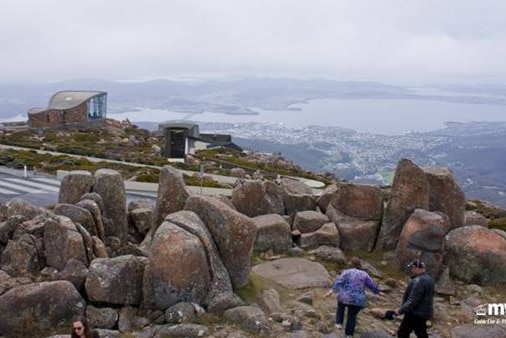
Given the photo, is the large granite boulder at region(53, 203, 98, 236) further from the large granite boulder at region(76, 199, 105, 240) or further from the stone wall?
the stone wall

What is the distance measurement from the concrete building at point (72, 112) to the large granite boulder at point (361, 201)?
8414 centimetres

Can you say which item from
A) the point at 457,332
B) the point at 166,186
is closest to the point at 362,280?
the point at 457,332

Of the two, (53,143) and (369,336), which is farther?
(53,143)

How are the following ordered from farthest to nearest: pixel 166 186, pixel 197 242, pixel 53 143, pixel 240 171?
pixel 53 143 → pixel 240 171 → pixel 166 186 → pixel 197 242

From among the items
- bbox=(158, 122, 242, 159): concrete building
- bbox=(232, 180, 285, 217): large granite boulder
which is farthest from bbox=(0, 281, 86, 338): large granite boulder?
bbox=(158, 122, 242, 159): concrete building

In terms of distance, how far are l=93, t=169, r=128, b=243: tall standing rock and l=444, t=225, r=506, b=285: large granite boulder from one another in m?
12.1

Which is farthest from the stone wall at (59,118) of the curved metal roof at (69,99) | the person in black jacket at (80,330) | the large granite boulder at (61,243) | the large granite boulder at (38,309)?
the person in black jacket at (80,330)

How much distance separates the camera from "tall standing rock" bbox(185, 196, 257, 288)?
17.3 meters

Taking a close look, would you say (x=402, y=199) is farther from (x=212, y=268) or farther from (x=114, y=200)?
(x=114, y=200)

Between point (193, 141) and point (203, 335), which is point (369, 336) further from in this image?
point (193, 141)

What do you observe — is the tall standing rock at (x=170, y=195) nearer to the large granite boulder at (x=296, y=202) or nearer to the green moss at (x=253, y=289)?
the green moss at (x=253, y=289)

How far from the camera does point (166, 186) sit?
68.2ft

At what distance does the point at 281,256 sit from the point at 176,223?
653cm

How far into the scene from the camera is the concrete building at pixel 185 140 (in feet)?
226
